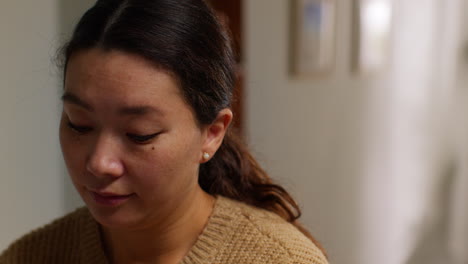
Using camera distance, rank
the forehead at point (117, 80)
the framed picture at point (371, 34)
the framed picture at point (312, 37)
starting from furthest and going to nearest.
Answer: the framed picture at point (371, 34) < the framed picture at point (312, 37) < the forehead at point (117, 80)

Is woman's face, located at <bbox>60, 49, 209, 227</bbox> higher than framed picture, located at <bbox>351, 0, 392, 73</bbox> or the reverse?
higher

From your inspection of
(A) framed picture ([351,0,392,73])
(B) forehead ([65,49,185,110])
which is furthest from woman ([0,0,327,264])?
(A) framed picture ([351,0,392,73])

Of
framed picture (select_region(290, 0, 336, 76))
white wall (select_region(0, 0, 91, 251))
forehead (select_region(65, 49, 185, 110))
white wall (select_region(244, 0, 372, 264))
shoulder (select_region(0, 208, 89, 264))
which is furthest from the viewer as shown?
framed picture (select_region(290, 0, 336, 76))

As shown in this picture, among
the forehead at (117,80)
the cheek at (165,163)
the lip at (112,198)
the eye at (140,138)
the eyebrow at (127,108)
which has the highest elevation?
the forehead at (117,80)

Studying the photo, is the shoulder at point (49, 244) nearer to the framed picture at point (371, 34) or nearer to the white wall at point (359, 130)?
the white wall at point (359, 130)

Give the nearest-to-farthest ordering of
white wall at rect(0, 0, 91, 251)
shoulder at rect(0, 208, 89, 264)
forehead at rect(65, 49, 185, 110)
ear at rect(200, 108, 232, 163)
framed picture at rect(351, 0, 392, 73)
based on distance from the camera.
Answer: forehead at rect(65, 49, 185, 110) → ear at rect(200, 108, 232, 163) → shoulder at rect(0, 208, 89, 264) → white wall at rect(0, 0, 91, 251) → framed picture at rect(351, 0, 392, 73)

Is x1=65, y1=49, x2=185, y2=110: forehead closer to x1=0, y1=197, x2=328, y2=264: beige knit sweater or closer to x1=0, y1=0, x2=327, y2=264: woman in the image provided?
x1=0, y1=0, x2=327, y2=264: woman

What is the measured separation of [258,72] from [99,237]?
146 cm

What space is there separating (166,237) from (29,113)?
0.73 m

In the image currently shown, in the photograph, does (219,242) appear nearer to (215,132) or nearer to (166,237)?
(166,237)

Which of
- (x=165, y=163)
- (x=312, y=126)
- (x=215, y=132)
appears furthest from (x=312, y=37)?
(x=165, y=163)

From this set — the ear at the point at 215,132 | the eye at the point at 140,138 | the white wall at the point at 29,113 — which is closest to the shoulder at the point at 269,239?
the ear at the point at 215,132

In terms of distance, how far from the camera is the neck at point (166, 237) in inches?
42.1

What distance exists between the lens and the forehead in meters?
0.87
